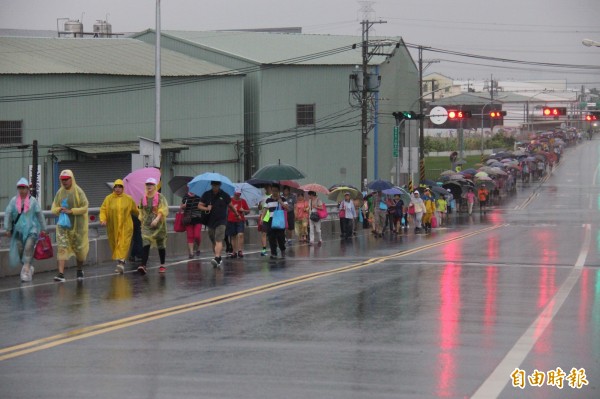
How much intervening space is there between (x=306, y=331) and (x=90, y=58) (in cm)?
4402

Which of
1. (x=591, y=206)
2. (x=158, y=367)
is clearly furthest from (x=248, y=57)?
(x=158, y=367)

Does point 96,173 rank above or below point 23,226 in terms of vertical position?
above

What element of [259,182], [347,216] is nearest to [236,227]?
[259,182]

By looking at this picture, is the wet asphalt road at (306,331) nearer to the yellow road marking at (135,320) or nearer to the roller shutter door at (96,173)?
the yellow road marking at (135,320)

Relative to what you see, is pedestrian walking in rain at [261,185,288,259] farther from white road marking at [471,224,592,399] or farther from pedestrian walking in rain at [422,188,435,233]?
pedestrian walking in rain at [422,188,435,233]

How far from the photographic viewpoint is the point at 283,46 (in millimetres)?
63844

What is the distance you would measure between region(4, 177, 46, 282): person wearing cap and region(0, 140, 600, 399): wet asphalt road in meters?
0.51

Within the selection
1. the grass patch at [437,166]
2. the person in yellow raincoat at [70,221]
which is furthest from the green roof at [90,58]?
the grass patch at [437,166]

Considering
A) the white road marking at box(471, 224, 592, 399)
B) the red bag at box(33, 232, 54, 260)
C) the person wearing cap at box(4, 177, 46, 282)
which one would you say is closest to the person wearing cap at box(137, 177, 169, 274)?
the red bag at box(33, 232, 54, 260)

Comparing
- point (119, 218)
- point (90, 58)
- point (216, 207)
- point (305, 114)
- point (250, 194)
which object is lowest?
point (119, 218)

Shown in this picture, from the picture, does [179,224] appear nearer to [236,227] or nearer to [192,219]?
[236,227]

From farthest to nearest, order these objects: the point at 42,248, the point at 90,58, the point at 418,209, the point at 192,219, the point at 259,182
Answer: the point at 90,58 < the point at 418,209 < the point at 259,182 < the point at 192,219 < the point at 42,248

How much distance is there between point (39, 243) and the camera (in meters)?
16.6

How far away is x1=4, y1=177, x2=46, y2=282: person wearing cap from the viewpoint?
53.8 ft
